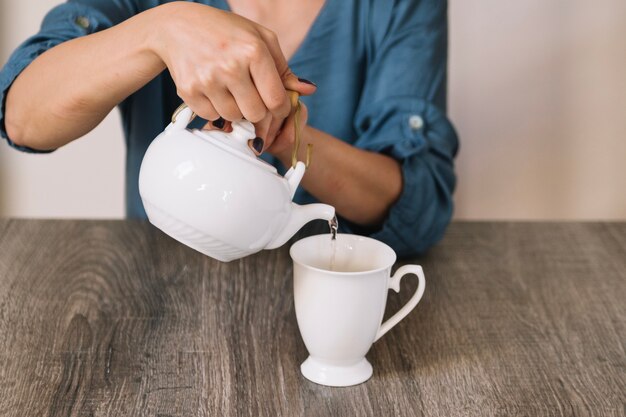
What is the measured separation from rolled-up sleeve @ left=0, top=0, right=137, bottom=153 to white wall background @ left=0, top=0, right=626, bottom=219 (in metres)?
0.79

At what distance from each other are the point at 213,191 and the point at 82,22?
1.88 ft

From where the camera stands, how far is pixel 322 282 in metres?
0.84

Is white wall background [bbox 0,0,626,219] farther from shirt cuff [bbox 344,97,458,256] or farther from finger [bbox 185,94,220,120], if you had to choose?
finger [bbox 185,94,220,120]

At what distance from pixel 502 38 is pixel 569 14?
162mm

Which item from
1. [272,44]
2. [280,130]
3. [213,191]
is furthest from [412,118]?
[213,191]

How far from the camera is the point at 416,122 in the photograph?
4.26ft

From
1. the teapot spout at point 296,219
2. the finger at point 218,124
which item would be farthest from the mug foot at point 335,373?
the finger at point 218,124

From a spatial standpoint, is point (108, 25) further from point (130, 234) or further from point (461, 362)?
point (461, 362)

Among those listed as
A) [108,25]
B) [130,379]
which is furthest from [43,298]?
[108,25]

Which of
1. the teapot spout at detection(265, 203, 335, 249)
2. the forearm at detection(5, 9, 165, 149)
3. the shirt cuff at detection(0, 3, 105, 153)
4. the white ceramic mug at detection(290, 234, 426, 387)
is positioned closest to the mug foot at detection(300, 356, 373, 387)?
the white ceramic mug at detection(290, 234, 426, 387)

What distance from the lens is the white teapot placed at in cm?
76

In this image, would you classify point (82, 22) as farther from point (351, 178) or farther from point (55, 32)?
point (351, 178)

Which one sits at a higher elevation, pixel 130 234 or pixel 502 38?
pixel 502 38

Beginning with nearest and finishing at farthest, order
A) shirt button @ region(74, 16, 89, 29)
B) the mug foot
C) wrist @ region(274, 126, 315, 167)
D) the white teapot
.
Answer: the white teapot, the mug foot, wrist @ region(274, 126, 315, 167), shirt button @ region(74, 16, 89, 29)
